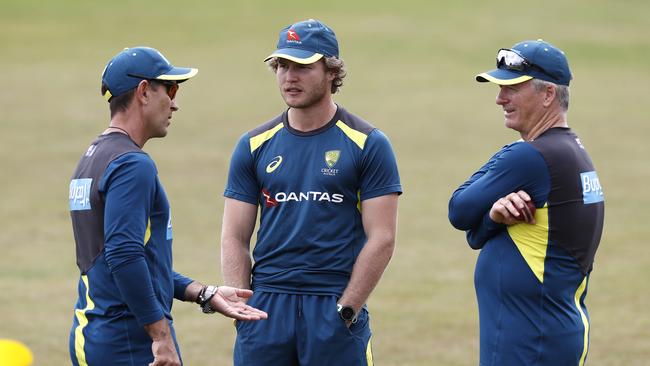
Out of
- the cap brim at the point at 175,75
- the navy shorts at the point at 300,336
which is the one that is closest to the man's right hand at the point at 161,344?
the navy shorts at the point at 300,336

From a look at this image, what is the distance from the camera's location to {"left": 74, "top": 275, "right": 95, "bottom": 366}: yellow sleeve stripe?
19.0 feet

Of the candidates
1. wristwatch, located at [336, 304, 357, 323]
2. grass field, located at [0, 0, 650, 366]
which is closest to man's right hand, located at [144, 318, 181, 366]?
wristwatch, located at [336, 304, 357, 323]

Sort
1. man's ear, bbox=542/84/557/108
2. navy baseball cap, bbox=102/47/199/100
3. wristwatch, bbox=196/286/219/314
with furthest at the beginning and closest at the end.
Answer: wristwatch, bbox=196/286/219/314 → man's ear, bbox=542/84/557/108 → navy baseball cap, bbox=102/47/199/100

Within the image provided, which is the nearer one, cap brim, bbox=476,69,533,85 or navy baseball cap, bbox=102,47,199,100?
navy baseball cap, bbox=102,47,199,100

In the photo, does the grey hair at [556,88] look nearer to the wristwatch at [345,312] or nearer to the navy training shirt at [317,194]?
the navy training shirt at [317,194]

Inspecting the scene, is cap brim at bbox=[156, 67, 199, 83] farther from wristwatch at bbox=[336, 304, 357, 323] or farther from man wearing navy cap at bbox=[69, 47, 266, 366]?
wristwatch at bbox=[336, 304, 357, 323]

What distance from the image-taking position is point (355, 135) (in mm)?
6387

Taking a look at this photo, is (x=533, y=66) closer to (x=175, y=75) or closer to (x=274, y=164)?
(x=274, y=164)

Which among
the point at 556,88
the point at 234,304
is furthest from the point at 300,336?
the point at 556,88

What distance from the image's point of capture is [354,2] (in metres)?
40.5

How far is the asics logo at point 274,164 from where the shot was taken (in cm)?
640

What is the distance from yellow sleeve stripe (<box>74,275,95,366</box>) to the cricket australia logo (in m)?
1.46

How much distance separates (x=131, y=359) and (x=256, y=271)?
3.51 feet

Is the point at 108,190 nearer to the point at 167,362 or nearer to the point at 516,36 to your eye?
the point at 167,362
